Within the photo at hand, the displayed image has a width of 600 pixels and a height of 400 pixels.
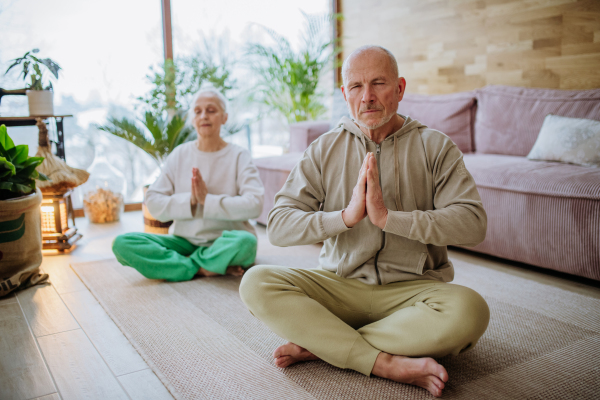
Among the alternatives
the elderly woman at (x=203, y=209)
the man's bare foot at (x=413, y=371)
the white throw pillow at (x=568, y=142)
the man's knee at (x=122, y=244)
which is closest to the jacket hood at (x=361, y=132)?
the man's bare foot at (x=413, y=371)

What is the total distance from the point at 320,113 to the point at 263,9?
1.17 meters

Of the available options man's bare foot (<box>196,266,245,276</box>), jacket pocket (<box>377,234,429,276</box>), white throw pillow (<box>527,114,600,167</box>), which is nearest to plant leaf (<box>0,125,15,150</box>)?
man's bare foot (<box>196,266,245,276</box>)

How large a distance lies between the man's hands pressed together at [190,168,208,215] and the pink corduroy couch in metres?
1.05

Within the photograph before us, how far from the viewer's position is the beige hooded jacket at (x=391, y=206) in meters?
1.39

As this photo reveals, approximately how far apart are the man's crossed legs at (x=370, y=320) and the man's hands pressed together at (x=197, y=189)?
0.88 metres

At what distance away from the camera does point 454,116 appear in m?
3.50

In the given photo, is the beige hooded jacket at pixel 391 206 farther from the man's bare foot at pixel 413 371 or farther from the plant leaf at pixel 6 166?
the plant leaf at pixel 6 166

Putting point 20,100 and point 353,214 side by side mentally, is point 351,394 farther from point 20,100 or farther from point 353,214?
point 20,100

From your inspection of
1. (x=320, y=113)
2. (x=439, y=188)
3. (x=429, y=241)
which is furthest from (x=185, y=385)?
(x=320, y=113)

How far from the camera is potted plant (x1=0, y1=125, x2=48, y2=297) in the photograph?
6.90ft

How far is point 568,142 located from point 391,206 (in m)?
1.66

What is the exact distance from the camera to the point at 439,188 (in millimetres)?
1479

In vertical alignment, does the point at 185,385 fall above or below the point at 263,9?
below

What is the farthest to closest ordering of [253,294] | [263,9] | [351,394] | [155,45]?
[263,9] < [155,45] < [253,294] < [351,394]
